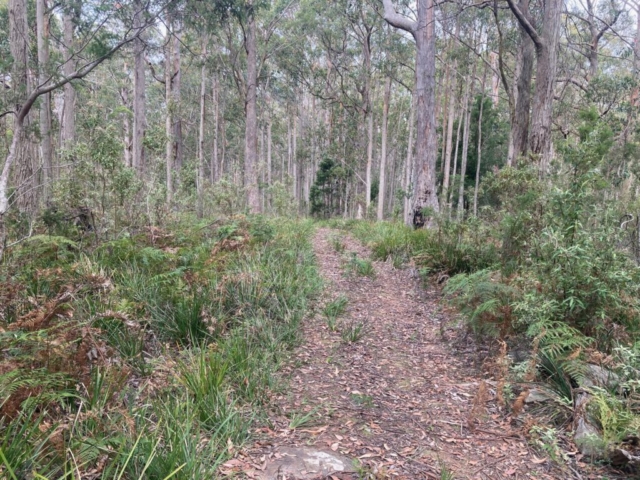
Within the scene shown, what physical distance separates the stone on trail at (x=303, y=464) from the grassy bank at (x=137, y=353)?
270 millimetres

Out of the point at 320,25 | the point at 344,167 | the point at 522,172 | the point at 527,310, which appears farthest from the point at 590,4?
the point at 527,310

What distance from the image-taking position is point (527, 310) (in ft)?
10.5

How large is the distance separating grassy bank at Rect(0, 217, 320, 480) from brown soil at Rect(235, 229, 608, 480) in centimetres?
29

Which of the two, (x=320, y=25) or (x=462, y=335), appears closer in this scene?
(x=462, y=335)

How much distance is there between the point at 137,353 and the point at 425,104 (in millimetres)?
8413

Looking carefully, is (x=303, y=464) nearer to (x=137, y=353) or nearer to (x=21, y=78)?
(x=137, y=353)

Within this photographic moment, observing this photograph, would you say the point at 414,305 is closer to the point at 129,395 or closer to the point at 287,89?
the point at 129,395

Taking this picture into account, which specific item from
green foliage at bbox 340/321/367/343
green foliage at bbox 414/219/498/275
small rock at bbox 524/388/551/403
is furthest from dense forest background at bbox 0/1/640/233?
green foliage at bbox 340/321/367/343

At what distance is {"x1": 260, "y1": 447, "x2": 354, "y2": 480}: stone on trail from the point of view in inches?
86.4

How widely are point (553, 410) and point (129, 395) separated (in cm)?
293

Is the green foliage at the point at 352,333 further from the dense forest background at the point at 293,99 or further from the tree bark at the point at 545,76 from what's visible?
the tree bark at the point at 545,76

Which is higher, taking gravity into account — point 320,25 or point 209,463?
point 320,25

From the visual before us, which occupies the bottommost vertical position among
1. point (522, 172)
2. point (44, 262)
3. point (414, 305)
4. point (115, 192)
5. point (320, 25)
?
point (414, 305)

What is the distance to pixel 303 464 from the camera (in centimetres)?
228
